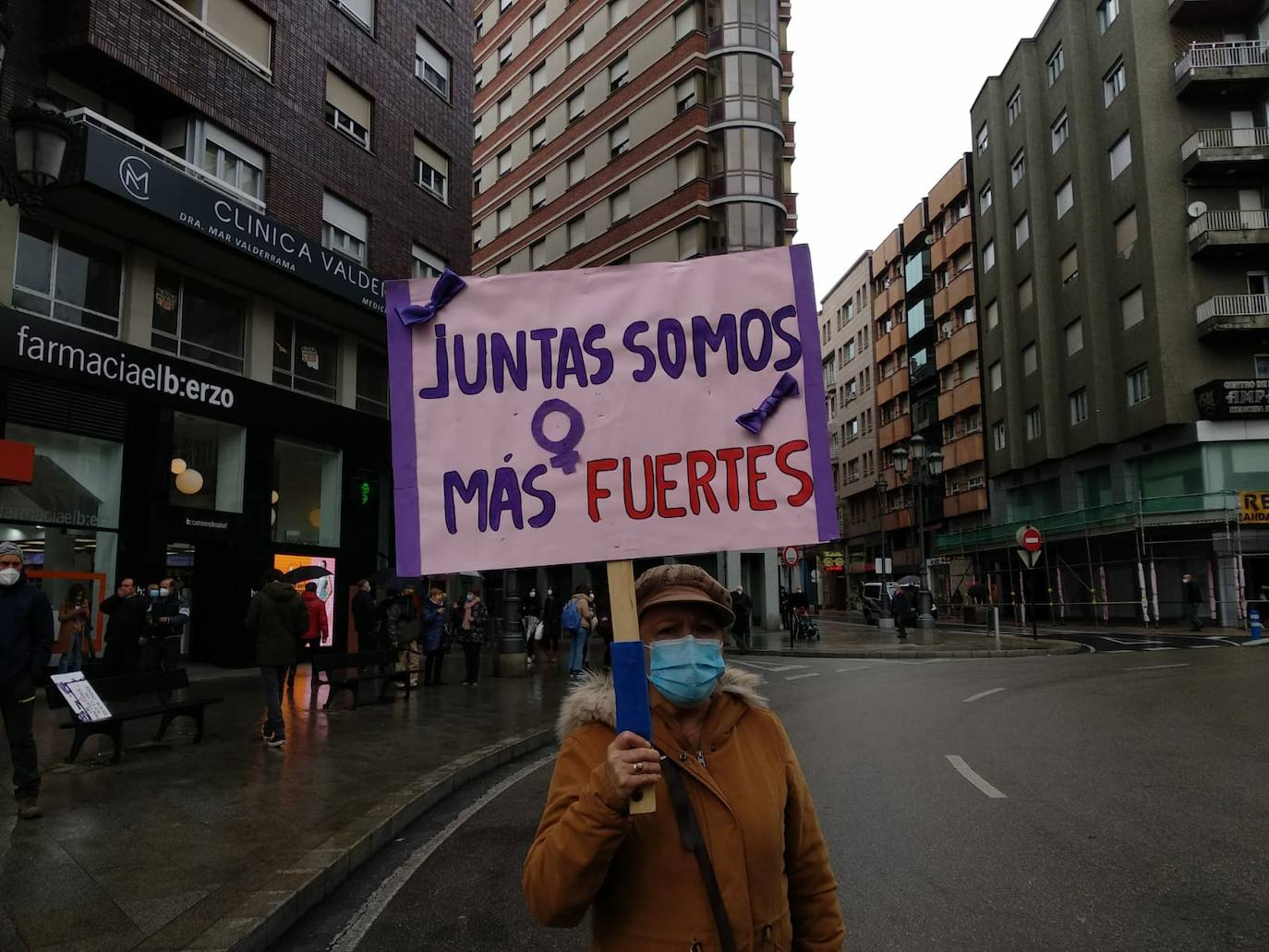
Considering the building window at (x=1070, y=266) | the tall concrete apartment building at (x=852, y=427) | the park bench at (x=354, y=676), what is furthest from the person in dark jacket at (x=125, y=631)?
the tall concrete apartment building at (x=852, y=427)

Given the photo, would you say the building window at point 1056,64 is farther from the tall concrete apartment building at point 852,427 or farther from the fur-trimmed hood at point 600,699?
the fur-trimmed hood at point 600,699

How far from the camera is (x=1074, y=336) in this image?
39.3 metres

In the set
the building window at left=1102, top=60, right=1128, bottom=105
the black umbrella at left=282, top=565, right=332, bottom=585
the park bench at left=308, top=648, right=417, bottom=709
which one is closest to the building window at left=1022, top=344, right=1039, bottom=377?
the building window at left=1102, top=60, right=1128, bottom=105

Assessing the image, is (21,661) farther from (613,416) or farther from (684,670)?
(684,670)

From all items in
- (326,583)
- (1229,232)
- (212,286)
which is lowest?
(326,583)

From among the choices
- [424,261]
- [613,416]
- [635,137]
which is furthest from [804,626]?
[613,416]

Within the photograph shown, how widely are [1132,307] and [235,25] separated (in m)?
31.6

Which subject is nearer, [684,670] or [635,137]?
[684,670]

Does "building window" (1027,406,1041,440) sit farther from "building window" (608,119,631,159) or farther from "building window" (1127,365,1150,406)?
"building window" (608,119,631,159)

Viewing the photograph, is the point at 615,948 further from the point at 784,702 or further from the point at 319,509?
the point at 319,509

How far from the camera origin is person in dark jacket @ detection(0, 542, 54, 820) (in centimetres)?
604

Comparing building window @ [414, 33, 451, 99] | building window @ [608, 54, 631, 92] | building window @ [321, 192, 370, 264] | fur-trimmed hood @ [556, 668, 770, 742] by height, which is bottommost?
fur-trimmed hood @ [556, 668, 770, 742]

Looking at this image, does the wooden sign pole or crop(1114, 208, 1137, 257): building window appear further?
crop(1114, 208, 1137, 257): building window

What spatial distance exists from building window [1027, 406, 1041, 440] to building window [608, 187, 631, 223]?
20.7m
